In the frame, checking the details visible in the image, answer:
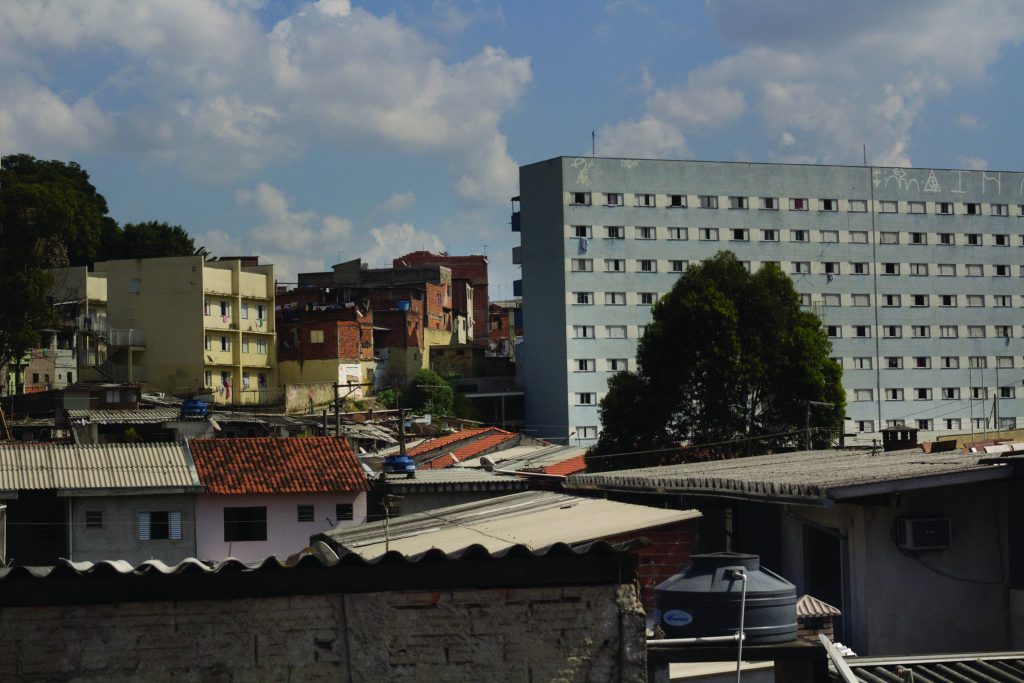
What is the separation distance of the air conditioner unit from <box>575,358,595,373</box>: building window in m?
69.8

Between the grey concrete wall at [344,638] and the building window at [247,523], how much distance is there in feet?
84.7

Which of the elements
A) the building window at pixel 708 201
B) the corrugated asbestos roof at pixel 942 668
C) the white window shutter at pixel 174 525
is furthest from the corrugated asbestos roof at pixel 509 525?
the building window at pixel 708 201

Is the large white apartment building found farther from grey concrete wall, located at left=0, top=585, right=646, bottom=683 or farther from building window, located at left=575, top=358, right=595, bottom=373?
grey concrete wall, located at left=0, top=585, right=646, bottom=683

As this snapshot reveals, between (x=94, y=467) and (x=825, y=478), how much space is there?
73.2 feet

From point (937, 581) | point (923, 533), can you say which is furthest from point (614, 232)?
point (923, 533)

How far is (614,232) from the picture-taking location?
8475 cm

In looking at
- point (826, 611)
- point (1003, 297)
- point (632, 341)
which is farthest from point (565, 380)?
point (826, 611)

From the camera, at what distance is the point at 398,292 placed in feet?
276

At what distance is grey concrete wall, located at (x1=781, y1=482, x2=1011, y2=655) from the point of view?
1297 centimetres

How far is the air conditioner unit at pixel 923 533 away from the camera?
12.9m

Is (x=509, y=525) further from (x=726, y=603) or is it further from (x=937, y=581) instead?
(x=726, y=603)

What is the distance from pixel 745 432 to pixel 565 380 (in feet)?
115

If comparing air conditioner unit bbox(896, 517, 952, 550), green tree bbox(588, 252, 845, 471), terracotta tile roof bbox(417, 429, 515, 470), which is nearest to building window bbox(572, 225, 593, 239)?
terracotta tile roof bbox(417, 429, 515, 470)

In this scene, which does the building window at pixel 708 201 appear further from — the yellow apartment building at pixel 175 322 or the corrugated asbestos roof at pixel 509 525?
the corrugated asbestos roof at pixel 509 525
